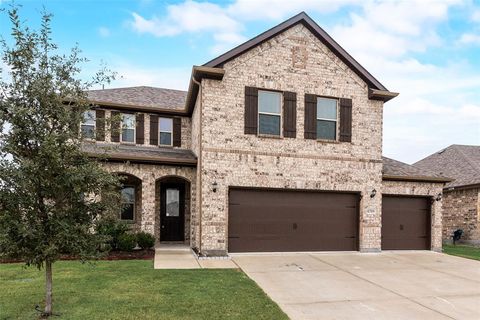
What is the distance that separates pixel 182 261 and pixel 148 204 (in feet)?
10.3

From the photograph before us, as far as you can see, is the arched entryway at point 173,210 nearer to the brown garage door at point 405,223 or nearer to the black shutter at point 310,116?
the black shutter at point 310,116

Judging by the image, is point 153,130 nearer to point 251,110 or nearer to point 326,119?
point 251,110

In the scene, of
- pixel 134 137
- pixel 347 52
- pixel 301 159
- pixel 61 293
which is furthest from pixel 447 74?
pixel 61 293

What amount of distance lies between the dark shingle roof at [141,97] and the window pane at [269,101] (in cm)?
470

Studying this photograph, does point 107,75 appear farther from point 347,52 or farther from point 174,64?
point 174,64

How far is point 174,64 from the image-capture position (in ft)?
62.5

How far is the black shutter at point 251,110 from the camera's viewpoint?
11964 millimetres

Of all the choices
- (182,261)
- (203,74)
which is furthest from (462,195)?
(182,261)

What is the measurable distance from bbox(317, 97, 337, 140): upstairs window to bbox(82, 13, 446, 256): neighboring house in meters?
0.04

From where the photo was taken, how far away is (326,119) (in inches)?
508

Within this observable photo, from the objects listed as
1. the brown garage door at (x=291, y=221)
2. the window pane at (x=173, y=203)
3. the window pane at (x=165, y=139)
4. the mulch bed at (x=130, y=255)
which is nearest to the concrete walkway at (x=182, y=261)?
the mulch bed at (x=130, y=255)

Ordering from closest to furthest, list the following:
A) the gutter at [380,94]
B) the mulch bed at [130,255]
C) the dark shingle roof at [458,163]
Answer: the mulch bed at [130,255] → the gutter at [380,94] → the dark shingle roof at [458,163]

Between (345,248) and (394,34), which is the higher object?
(394,34)

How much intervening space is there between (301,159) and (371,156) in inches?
115
